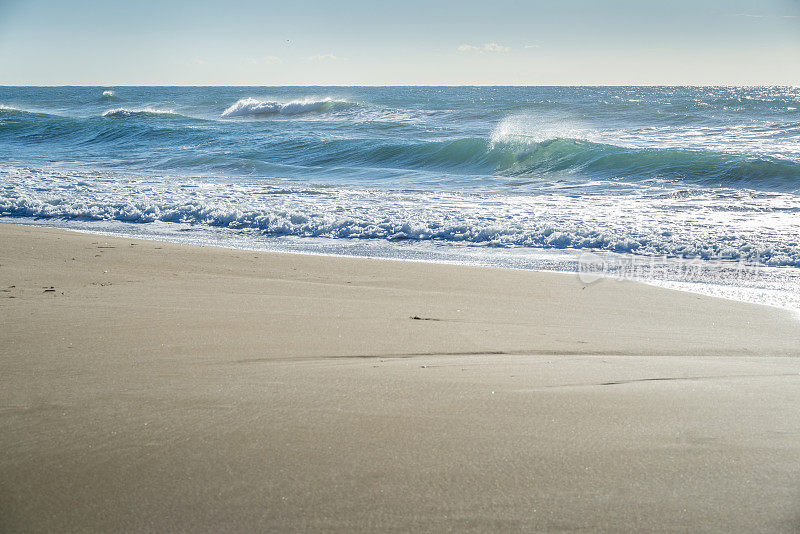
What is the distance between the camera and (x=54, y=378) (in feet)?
7.93

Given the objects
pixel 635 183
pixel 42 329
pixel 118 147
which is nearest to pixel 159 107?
pixel 118 147

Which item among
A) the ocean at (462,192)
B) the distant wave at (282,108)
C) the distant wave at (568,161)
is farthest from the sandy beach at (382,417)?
the distant wave at (282,108)

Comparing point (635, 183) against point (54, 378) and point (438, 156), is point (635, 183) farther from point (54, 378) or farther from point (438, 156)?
point (54, 378)

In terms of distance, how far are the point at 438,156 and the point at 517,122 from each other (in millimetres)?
11035

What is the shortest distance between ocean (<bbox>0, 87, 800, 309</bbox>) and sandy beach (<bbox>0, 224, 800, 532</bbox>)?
2718 mm

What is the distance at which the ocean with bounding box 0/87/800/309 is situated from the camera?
6.98 meters

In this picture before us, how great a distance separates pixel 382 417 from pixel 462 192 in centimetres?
1037

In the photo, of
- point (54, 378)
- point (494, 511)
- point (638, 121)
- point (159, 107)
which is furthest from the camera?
point (159, 107)

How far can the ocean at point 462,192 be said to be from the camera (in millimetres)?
6984

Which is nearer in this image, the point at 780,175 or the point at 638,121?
the point at 780,175
